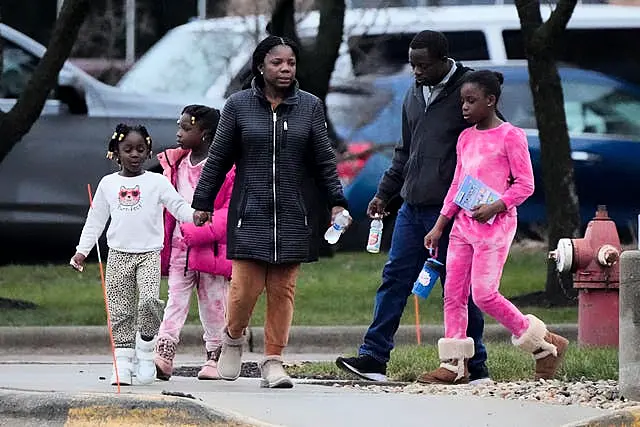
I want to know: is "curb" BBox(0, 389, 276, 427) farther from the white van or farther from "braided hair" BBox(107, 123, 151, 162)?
the white van

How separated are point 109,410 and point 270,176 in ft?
5.51

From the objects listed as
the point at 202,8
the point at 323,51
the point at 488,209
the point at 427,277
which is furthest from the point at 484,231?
the point at 202,8

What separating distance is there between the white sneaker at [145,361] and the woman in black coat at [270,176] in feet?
1.70

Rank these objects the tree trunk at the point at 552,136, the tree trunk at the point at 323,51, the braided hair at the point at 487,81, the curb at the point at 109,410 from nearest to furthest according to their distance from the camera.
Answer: the curb at the point at 109,410, the braided hair at the point at 487,81, the tree trunk at the point at 552,136, the tree trunk at the point at 323,51

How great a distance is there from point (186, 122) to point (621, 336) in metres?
2.67

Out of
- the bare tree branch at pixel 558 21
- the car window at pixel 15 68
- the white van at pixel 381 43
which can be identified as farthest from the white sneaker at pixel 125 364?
Answer: the white van at pixel 381 43

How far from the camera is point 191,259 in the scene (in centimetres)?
889

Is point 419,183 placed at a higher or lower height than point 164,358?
higher

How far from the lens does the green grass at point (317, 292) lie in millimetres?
11867

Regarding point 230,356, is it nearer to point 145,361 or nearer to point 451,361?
point 145,361

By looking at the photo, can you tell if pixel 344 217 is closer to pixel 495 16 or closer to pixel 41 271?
pixel 41 271

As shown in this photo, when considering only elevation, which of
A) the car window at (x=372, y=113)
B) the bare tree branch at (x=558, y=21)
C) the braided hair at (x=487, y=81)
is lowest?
the braided hair at (x=487, y=81)

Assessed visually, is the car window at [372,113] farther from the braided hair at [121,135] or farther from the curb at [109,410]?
the curb at [109,410]

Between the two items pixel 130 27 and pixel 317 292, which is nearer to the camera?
pixel 317 292
